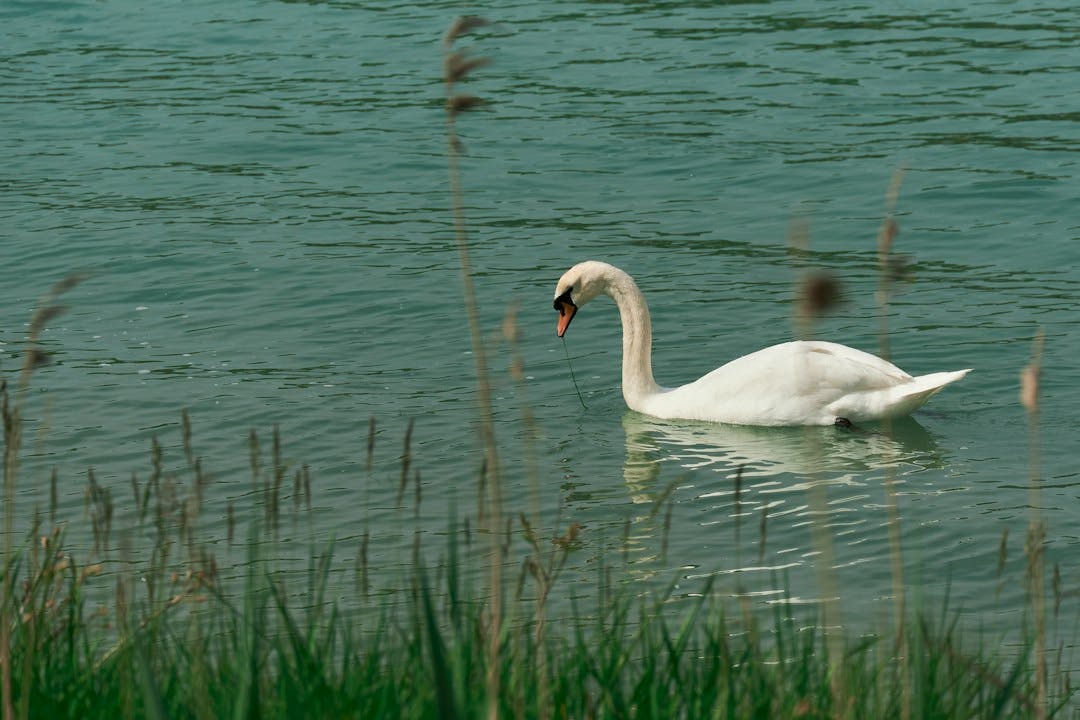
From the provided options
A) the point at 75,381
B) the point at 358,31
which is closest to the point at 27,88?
the point at 358,31

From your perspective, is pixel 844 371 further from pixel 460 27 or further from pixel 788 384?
pixel 460 27

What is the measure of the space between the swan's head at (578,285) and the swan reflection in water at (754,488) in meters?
0.73

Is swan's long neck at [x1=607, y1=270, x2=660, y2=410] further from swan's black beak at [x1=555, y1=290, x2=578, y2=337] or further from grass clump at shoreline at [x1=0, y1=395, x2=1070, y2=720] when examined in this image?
grass clump at shoreline at [x1=0, y1=395, x2=1070, y2=720]

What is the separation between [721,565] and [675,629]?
3.32ft

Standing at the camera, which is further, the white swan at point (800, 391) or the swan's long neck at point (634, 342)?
the swan's long neck at point (634, 342)

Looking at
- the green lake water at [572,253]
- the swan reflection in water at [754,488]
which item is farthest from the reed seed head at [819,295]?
the swan reflection in water at [754,488]

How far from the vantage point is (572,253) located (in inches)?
500

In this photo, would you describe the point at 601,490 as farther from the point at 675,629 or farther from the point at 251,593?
the point at 251,593

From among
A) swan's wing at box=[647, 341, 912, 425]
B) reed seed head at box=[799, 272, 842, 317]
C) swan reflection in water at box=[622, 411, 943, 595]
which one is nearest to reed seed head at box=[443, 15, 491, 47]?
reed seed head at box=[799, 272, 842, 317]

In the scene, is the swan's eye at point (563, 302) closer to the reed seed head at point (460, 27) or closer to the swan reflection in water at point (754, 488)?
the swan reflection in water at point (754, 488)

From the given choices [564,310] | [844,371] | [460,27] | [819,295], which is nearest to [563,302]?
[564,310]

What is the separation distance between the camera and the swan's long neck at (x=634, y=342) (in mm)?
9930

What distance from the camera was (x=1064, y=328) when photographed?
10383 mm

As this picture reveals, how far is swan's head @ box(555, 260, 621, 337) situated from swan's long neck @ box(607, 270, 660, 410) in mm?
54
